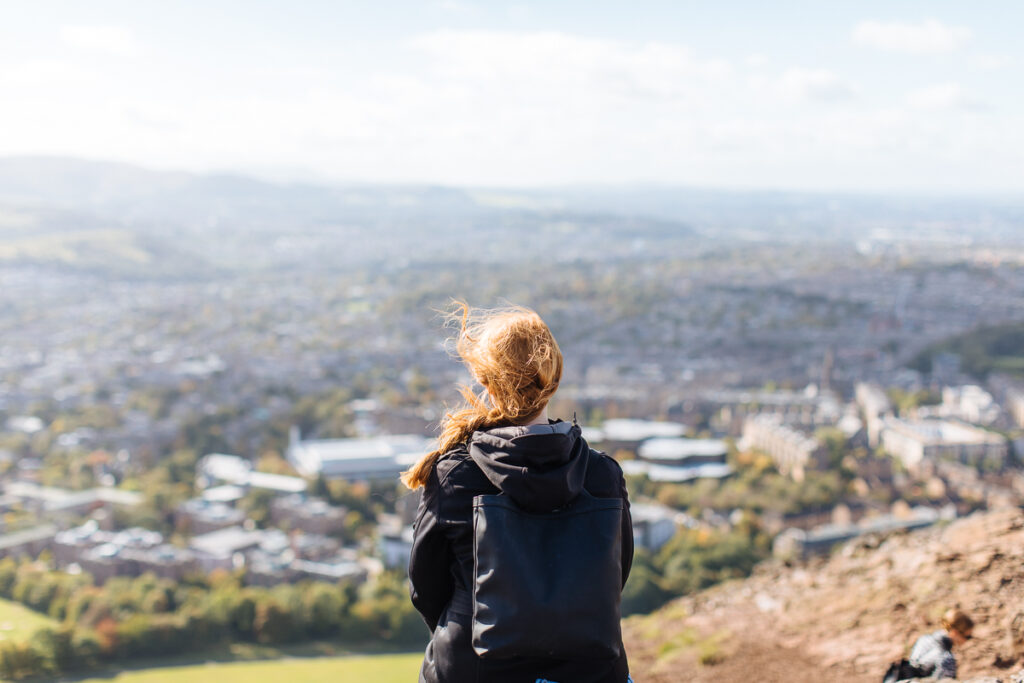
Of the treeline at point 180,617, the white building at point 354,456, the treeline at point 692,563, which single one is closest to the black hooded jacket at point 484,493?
the treeline at point 180,617

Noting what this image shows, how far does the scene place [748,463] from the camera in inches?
547

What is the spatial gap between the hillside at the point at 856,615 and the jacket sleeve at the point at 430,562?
1.71 m

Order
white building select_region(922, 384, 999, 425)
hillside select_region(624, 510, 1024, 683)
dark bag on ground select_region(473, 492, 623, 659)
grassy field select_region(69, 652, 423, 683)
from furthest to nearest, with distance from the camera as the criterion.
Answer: white building select_region(922, 384, 999, 425) < grassy field select_region(69, 652, 423, 683) < hillside select_region(624, 510, 1024, 683) < dark bag on ground select_region(473, 492, 623, 659)

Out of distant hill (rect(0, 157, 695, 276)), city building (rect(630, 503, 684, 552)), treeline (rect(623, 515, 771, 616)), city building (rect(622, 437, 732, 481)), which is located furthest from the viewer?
distant hill (rect(0, 157, 695, 276))

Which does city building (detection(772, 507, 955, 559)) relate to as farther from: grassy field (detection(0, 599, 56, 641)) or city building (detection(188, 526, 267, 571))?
grassy field (detection(0, 599, 56, 641))

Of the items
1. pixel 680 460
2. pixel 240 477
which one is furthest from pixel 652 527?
pixel 240 477

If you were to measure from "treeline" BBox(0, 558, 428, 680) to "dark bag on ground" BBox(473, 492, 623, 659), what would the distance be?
592 cm

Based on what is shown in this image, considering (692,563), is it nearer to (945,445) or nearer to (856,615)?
(856,615)

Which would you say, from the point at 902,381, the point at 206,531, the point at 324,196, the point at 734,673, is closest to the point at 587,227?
the point at 324,196

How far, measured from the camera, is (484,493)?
1175mm

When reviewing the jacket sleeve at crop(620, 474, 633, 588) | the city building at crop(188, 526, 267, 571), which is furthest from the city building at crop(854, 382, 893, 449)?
the jacket sleeve at crop(620, 474, 633, 588)

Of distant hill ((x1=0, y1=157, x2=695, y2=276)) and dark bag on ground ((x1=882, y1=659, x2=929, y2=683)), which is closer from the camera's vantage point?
dark bag on ground ((x1=882, y1=659, x2=929, y2=683))

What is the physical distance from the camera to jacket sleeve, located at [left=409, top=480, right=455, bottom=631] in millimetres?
1200

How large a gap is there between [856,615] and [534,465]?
2.44m
